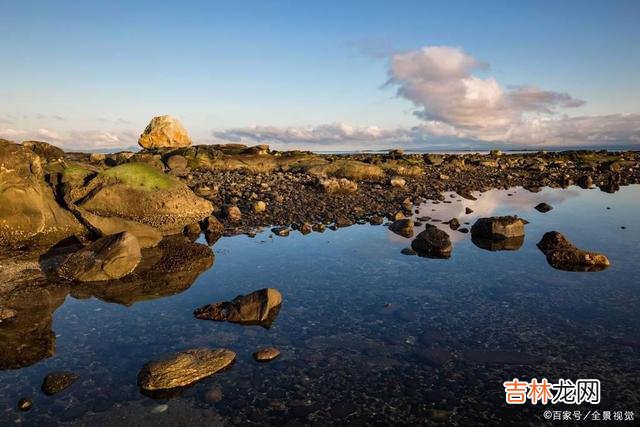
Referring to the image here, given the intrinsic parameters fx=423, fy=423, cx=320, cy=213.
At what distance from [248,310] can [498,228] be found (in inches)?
498

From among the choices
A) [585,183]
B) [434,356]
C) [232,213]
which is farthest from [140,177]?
[585,183]

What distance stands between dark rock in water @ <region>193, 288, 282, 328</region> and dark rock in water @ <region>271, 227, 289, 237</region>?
803cm

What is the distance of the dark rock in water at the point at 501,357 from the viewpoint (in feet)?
28.6

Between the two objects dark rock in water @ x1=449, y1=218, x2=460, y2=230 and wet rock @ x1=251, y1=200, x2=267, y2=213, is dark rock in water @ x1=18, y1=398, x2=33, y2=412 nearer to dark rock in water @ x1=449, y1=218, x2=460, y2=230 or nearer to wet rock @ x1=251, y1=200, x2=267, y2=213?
wet rock @ x1=251, y1=200, x2=267, y2=213

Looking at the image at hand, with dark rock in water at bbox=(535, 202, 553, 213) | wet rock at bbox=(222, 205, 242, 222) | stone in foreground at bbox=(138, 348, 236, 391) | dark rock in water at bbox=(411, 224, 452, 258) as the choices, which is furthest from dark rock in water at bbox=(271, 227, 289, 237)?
dark rock in water at bbox=(535, 202, 553, 213)

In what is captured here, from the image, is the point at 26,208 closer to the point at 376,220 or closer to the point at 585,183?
the point at 376,220

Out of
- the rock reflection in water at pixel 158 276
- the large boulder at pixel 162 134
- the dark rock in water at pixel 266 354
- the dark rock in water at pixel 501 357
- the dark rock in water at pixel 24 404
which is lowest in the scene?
the dark rock in water at pixel 24 404

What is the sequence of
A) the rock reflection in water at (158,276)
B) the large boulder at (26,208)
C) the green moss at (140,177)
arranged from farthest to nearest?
the green moss at (140,177)
the large boulder at (26,208)
the rock reflection in water at (158,276)

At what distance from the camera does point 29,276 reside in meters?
13.0

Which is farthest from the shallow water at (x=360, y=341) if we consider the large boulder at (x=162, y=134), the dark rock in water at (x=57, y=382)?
the large boulder at (x=162, y=134)

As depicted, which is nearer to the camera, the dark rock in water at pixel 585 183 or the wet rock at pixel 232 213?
the wet rock at pixel 232 213

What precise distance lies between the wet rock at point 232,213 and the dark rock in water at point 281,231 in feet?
9.01

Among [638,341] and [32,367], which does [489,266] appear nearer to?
[638,341]

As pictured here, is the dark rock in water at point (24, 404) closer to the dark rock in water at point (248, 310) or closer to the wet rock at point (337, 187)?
the dark rock in water at point (248, 310)
